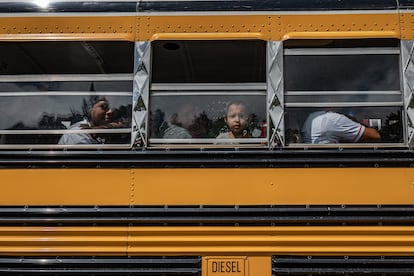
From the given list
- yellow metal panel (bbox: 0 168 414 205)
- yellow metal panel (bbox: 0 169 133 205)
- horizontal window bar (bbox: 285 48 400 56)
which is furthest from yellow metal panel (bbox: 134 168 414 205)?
horizontal window bar (bbox: 285 48 400 56)

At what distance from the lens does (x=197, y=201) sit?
3576 mm

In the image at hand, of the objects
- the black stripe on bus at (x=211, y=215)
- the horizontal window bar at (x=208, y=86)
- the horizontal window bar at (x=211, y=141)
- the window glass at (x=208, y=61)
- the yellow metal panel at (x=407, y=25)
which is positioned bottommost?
the black stripe on bus at (x=211, y=215)

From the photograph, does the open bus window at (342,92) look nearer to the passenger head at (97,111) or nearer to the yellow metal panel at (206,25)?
the yellow metal panel at (206,25)

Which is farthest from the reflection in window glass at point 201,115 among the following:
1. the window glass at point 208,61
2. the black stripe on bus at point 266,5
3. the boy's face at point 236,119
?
the black stripe on bus at point 266,5

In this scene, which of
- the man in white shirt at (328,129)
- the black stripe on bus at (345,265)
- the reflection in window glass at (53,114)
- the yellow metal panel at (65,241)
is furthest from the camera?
the reflection in window glass at (53,114)

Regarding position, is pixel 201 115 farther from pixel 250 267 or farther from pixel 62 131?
pixel 250 267

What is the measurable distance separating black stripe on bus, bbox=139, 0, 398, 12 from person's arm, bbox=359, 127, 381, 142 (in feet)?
2.80

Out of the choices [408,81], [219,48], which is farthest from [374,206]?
[219,48]

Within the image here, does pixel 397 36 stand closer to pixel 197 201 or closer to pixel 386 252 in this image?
pixel 386 252

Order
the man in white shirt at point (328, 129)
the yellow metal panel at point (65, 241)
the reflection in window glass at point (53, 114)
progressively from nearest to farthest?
the yellow metal panel at point (65, 241), the man in white shirt at point (328, 129), the reflection in window glass at point (53, 114)

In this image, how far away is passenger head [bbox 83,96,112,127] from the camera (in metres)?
3.79

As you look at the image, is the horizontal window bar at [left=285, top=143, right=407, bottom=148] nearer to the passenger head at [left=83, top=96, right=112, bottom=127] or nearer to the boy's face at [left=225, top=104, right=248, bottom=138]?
the boy's face at [left=225, top=104, right=248, bottom=138]

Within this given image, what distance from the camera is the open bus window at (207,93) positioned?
372 centimetres

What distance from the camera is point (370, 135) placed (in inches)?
144
